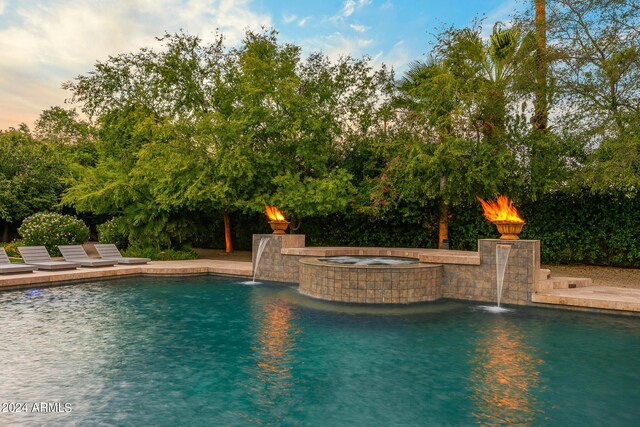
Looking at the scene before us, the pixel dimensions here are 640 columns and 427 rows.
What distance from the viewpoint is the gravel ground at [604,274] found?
12750mm

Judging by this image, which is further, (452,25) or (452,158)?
(452,25)

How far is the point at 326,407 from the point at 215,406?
43.6 inches

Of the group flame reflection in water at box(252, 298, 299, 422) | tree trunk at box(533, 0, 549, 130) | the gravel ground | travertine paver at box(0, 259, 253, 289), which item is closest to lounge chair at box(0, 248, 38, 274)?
travertine paver at box(0, 259, 253, 289)

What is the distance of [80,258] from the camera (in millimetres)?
14789

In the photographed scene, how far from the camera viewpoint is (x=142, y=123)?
59.4 ft

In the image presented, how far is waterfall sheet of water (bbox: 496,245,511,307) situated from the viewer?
10430 millimetres

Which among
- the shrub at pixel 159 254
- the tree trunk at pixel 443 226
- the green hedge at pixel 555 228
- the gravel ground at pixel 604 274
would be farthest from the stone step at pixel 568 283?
the shrub at pixel 159 254

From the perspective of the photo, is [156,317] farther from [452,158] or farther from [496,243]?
[452,158]

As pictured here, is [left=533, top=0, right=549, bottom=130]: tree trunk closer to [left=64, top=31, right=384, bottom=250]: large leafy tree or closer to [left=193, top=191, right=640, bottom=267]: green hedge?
[left=193, top=191, right=640, bottom=267]: green hedge

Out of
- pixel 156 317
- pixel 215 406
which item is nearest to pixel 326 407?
pixel 215 406

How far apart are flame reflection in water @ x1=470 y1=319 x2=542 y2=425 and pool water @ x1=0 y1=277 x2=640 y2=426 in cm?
2

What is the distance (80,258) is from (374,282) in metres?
9.96

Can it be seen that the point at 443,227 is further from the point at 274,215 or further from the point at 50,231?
the point at 50,231

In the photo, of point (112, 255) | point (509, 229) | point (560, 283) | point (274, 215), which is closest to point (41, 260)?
point (112, 255)
